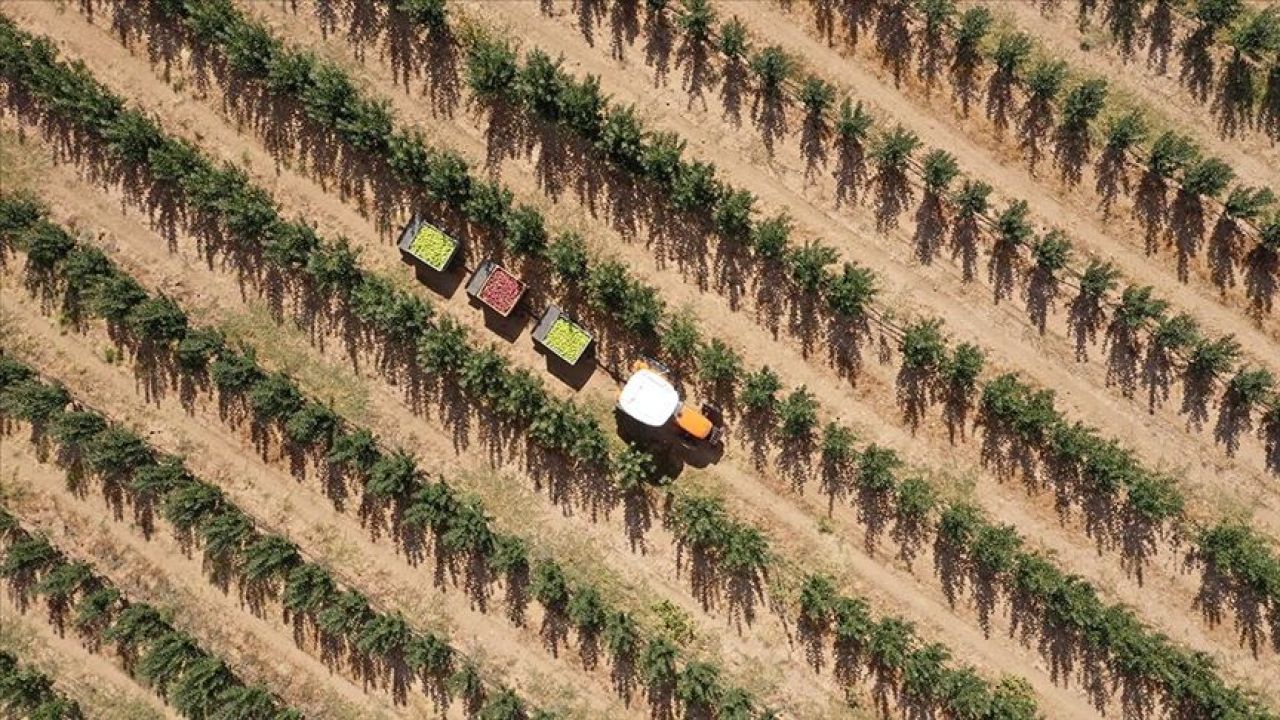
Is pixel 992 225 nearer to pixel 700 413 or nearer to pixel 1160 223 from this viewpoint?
pixel 1160 223

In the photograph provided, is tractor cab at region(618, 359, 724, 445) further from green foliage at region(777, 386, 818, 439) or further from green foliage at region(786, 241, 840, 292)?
Result: green foliage at region(786, 241, 840, 292)

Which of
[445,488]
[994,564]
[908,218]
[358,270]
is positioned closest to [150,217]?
[358,270]

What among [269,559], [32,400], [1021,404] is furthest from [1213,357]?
[32,400]

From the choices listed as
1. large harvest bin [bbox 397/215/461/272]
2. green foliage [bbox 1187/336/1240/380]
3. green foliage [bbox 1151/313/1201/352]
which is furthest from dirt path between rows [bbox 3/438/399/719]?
green foliage [bbox 1187/336/1240/380]

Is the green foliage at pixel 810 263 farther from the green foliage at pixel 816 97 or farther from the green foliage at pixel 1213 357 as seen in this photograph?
the green foliage at pixel 1213 357

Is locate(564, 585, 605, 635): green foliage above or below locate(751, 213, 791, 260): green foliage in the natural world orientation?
below

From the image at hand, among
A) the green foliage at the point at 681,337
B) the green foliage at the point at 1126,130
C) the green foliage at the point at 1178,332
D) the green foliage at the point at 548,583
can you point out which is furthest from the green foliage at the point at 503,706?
the green foliage at the point at 1126,130
